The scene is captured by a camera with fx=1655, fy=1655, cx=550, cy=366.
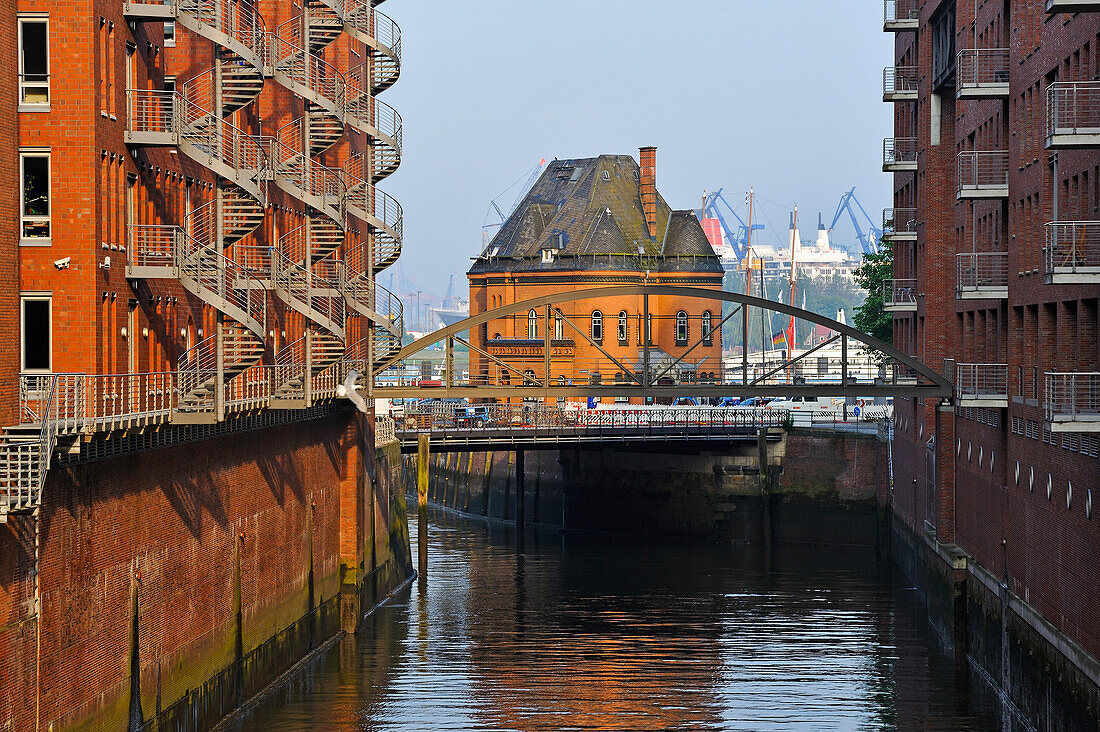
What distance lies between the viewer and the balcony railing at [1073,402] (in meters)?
27.0

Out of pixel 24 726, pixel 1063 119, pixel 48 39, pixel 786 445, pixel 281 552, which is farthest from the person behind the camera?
pixel 786 445

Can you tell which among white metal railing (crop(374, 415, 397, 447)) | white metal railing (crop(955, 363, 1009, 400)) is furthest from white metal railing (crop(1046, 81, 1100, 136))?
white metal railing (crop(374, 415, 397, 447))

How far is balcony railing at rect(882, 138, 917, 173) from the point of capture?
55.8 m

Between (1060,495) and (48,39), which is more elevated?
(48,39)

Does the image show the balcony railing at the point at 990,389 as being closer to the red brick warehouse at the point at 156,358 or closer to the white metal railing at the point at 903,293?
the white metal railing at the point at 903,293

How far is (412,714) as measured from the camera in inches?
1363

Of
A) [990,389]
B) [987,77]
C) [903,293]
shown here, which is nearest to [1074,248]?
[990,389]

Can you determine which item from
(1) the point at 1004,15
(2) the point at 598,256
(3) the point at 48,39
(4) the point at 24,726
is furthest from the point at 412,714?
(2) the point at 598,256

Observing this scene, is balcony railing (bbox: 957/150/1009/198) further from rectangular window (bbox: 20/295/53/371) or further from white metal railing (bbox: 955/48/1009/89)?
rectangular window (bbox: 20/295/53/371)

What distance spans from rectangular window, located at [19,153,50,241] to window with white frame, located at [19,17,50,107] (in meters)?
0.96

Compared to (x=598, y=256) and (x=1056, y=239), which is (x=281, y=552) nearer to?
(x=1056, y=239)

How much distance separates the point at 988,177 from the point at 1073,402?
14039 mm

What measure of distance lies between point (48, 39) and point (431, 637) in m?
→ 21.7

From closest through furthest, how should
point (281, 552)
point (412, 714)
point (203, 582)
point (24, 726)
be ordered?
point (24, 726) < point (203, 582) < point (412, 714) < point (281, 552)
